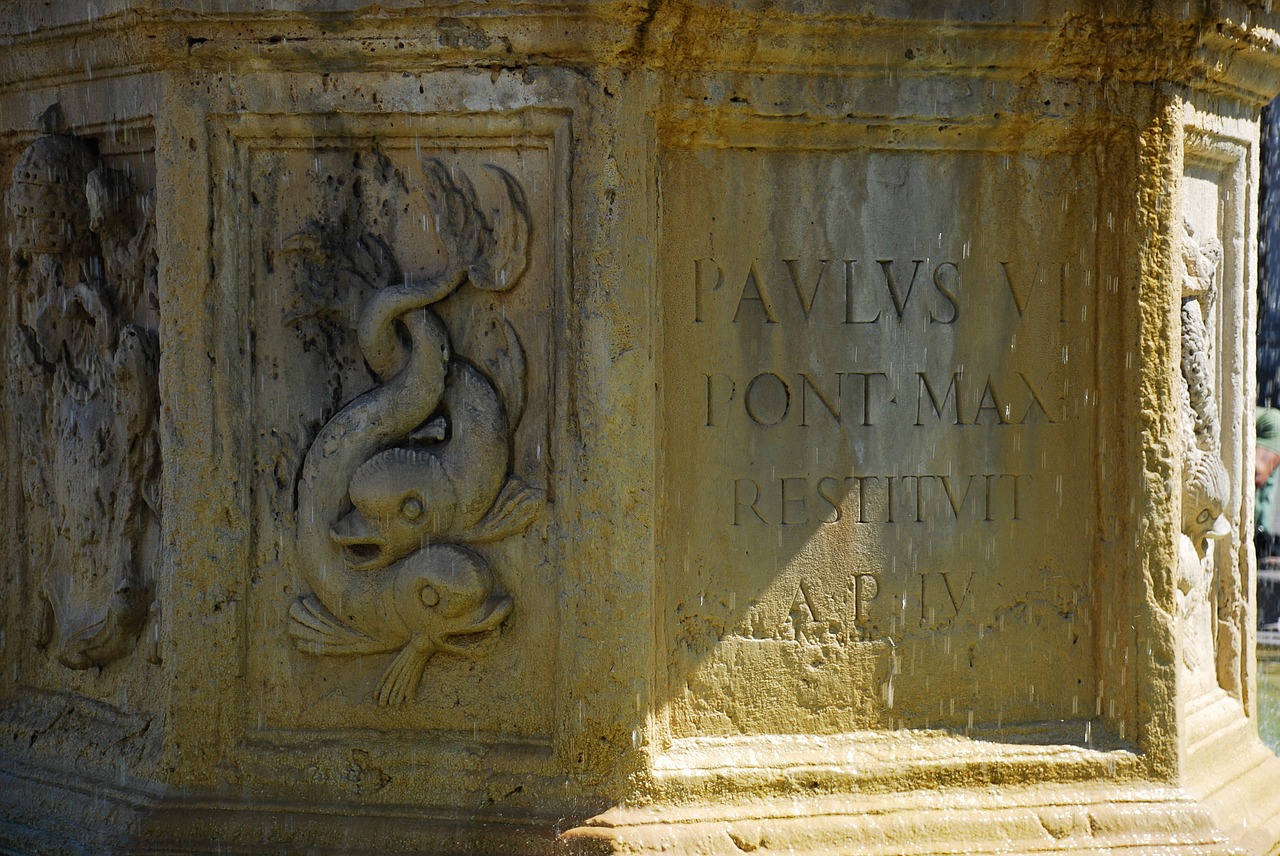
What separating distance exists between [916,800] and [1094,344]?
131cm

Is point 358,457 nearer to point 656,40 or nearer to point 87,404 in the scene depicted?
point 87,404

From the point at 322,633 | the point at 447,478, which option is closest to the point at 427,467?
the point at 447,478

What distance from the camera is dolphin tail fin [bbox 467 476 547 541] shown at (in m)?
3.55

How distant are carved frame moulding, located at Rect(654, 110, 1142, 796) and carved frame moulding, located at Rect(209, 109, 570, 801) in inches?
13.8

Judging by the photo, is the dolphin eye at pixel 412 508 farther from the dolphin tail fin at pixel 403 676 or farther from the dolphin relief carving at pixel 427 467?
the dolphin tail fin at pixel 403 676

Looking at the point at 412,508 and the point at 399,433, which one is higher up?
the point at 399,433

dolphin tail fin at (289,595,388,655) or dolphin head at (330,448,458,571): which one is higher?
dolphin head at (330,448,458,571)

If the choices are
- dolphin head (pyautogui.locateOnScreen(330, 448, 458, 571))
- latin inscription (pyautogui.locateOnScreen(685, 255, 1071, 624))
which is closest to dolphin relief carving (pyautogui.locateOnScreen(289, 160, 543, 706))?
dolphin head (pyautogui.locateOnScreen(330, 448, 458, 571))

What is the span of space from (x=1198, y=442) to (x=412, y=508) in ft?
7.69

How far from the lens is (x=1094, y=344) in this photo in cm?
386

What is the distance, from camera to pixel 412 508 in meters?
3.56

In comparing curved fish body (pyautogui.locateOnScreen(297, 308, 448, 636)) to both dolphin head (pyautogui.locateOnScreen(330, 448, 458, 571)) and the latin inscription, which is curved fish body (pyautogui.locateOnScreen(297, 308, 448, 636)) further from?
the latin inscription

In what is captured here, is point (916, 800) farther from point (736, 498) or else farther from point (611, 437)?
point (611, 437)

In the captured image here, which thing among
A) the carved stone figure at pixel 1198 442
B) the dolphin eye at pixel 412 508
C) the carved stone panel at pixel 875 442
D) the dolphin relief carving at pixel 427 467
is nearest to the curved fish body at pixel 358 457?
the dolphin relief carving at pixel 427 467
